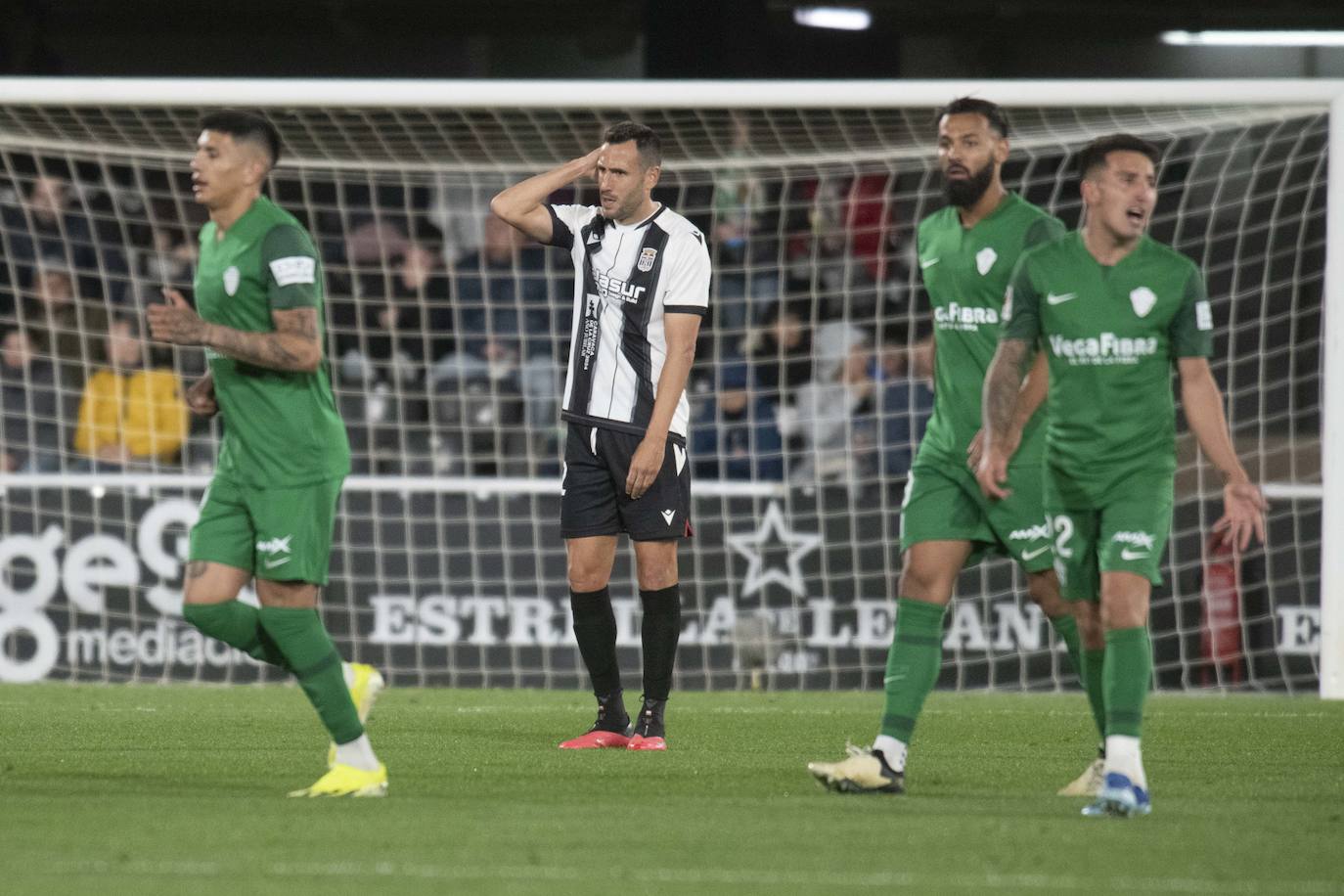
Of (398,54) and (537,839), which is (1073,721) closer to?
(537,839)

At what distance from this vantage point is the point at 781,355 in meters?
11.5

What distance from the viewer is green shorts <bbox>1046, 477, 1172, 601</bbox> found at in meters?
5.03

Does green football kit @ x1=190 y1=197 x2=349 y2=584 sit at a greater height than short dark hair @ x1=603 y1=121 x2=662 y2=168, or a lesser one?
lesser

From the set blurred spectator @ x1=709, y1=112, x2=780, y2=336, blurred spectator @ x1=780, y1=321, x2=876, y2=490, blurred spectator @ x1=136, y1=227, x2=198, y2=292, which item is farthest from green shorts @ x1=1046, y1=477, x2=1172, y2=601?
blurred spectator @ x1=136, y1=227, x2=198, y2=292

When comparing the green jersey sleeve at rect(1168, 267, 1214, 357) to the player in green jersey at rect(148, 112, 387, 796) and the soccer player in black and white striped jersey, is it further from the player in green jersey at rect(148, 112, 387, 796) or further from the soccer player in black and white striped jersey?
the player in green jersey at rect(148, 112, 387, 796)

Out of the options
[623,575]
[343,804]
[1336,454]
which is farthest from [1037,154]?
[343,804]

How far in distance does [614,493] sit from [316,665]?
189 centimetres

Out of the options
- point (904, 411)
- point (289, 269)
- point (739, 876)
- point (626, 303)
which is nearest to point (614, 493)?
point (626, 303)

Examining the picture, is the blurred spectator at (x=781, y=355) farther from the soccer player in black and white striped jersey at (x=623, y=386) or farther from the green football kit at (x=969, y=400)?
the green football kit at (x=969, y=400)

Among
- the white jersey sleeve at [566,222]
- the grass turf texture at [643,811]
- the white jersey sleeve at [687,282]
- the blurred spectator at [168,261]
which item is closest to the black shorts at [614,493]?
the white jersey sleeve at [687,282]

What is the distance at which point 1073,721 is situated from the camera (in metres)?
8.01

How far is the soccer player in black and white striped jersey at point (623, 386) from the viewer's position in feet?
22.1

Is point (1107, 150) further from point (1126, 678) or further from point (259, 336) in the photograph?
point (259, 336)

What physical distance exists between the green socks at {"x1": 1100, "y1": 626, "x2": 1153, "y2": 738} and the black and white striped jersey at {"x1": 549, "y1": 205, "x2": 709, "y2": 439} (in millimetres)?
2180
